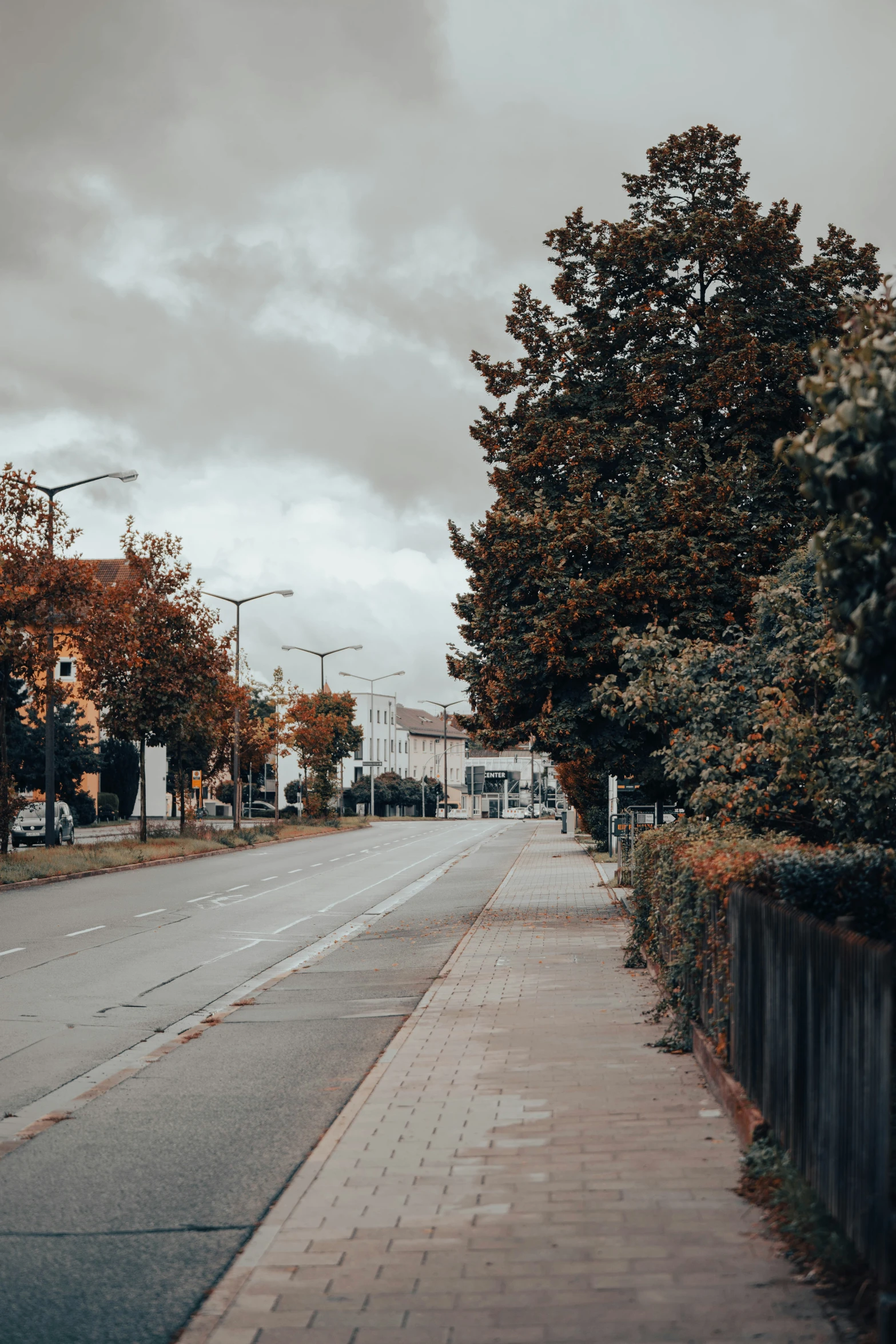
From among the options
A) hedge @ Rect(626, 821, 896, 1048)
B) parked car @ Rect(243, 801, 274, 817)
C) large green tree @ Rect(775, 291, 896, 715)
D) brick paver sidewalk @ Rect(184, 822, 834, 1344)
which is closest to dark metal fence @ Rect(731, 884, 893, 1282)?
brick paver sidewalk @ Rect(184, 822, 834, 1344)

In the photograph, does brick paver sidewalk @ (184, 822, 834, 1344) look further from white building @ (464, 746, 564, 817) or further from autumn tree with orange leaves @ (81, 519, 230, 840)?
white building @ (464, 746, 564, 817)

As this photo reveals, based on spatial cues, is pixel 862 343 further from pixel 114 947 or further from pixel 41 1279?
pixel 114 947

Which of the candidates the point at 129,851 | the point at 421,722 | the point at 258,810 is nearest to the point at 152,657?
the point at 129,851

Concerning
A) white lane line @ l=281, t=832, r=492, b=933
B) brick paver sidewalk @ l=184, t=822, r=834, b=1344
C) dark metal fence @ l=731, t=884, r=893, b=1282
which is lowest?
white lane line @ l=281, t=832, r=492, b=933

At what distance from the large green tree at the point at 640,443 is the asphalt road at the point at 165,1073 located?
392 cm

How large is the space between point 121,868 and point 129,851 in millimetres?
2537

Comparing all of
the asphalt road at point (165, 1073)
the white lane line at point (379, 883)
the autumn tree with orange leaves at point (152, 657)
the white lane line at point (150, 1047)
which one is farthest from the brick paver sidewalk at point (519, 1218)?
the autumn tree with orange leaves at point (152, 657)

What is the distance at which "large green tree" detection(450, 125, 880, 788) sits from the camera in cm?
1666

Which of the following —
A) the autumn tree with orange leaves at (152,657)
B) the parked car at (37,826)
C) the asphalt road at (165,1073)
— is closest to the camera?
the asphalt road at (165,1073)

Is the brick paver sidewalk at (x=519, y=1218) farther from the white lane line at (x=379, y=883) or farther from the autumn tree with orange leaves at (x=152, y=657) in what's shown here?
the autumn tree with orange leaves at (x=152, y=657)

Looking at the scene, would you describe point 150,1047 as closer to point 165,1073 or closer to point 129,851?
point 165,1073

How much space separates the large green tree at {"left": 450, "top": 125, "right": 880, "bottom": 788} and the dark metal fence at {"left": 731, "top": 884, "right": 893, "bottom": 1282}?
Result: 10671 mm

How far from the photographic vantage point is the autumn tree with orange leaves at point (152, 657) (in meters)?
37.6

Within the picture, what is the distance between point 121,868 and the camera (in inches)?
1264
